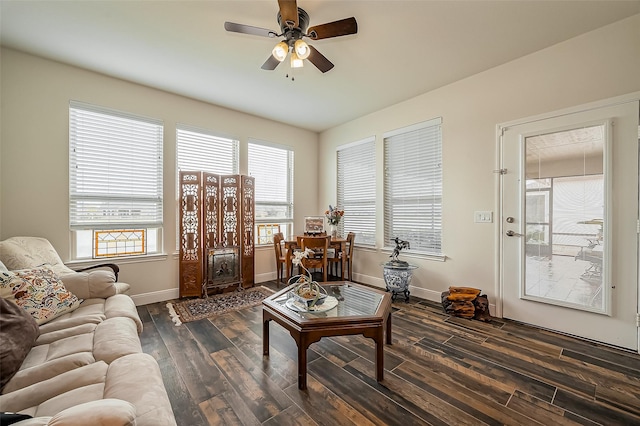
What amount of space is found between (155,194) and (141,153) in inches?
22.4

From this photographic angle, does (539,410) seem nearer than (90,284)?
Yes

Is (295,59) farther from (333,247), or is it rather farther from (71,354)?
(333,247)

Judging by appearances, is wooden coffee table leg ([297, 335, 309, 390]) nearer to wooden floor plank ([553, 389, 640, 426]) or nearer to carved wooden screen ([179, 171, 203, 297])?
wooden floor plank ([553, 389, 640, 426])

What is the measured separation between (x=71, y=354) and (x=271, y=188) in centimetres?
355

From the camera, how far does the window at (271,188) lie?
4.48m

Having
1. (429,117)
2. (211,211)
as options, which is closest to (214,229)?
(211,211)

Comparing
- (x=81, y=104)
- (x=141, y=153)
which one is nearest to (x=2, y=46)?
(x=81, y=104)

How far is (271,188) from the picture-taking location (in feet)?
15.3

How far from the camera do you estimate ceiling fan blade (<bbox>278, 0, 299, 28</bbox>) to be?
1.71 metres

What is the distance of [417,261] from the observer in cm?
367

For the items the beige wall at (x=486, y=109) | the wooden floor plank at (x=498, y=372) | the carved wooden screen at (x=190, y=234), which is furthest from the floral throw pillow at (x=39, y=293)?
the beige wall at (x=486, y=109)

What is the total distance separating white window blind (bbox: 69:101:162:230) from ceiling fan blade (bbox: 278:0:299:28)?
8.52 ft

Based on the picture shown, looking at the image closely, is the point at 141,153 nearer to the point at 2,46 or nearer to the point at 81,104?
the point at 81,104

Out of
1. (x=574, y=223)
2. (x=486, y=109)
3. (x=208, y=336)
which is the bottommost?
(x=208, y=336)
